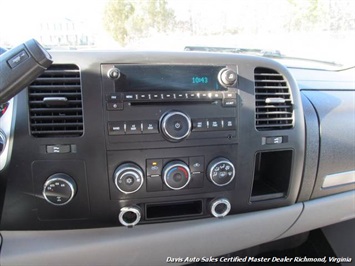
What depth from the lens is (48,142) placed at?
103 cm

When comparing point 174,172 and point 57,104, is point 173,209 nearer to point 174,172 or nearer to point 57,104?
point 174,172

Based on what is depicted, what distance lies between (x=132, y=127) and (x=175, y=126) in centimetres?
15

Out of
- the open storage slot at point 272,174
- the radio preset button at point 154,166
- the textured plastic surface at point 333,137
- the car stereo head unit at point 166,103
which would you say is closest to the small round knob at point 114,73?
the car stereo head unit at point 166,103

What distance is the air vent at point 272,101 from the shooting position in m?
1.21

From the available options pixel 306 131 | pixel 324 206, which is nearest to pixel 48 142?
pixel 306 131

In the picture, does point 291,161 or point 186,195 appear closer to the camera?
point 186,195

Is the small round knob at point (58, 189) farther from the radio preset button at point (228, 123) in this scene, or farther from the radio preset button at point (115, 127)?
the radio preset button at point (228, 123)

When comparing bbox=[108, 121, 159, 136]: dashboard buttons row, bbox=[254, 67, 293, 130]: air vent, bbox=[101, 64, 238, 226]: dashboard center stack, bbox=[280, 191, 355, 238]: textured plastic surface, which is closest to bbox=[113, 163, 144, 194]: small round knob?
bbox=[101, 64, 238, 226]: dashboard center stack

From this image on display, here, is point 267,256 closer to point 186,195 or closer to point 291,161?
point 291,161

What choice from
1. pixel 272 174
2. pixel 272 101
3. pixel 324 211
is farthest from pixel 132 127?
pixel 324 211

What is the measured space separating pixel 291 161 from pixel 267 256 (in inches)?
45.0

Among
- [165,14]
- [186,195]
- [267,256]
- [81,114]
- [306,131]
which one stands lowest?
[267,256]

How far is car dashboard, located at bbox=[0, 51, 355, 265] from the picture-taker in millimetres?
1035

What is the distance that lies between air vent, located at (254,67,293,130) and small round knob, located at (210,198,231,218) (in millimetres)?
335
